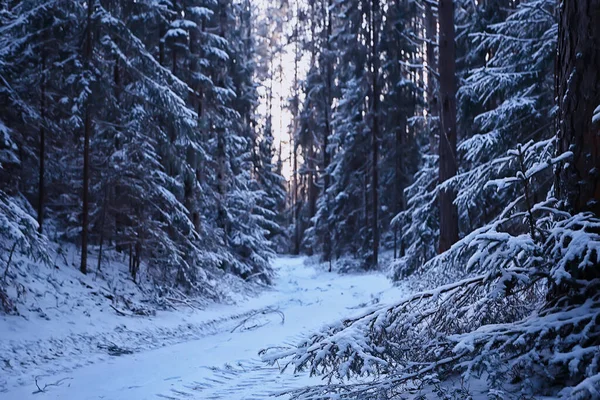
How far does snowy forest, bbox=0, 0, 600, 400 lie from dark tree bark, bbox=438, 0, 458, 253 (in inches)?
2.1

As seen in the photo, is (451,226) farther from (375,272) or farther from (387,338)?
(375,272)

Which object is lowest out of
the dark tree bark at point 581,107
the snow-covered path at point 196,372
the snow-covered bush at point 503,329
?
the snow-covered path at point 196,372

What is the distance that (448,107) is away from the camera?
1011 centimetres

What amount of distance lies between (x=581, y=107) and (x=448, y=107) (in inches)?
268

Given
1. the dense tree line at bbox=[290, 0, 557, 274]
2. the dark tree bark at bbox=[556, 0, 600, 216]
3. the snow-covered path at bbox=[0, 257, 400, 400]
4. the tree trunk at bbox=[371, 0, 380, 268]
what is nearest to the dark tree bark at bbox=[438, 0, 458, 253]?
the dense tree line at bbox=[290, 0, 557, 274]

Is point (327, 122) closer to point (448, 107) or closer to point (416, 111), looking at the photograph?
point (416, 111)

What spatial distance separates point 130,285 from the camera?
1198 centimetres

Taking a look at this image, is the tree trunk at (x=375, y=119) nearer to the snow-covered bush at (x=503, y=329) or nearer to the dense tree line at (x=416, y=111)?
the dense tree line at (x=416, y=111)

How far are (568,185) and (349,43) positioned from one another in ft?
67.8

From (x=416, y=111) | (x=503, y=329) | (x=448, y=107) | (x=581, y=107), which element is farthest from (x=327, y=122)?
(x=503, y=329)

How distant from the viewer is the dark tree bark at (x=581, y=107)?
135 inches

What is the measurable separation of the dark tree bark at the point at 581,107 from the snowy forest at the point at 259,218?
1cm

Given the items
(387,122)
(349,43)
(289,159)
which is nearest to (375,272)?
(387,122)

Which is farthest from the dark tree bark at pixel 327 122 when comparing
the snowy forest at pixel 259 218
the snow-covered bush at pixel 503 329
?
the snow-covered bush at pixel 503 329
